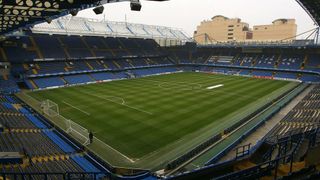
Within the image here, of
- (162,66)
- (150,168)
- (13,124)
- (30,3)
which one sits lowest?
(150,168)

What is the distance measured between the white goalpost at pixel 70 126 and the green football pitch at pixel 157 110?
0.76 meters

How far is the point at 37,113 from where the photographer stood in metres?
27.6

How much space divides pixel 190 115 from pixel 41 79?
3188 cm

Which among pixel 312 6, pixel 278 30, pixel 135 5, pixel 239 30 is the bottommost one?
→ pixel 135 5

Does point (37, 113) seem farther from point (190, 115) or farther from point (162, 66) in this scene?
point (162, 66)

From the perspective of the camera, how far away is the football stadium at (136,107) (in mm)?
13338

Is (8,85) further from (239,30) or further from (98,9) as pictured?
(239,30)

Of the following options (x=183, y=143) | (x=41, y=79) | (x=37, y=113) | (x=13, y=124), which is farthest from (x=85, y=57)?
(x=183, y=143)

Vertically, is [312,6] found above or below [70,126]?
above

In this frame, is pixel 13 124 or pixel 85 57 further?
pixel 85 57

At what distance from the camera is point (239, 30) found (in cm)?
13112

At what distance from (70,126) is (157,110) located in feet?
Answer: 32.3

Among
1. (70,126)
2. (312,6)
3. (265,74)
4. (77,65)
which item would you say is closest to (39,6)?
(70,126)

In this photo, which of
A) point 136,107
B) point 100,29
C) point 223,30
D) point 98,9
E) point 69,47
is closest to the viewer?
point 98,9
